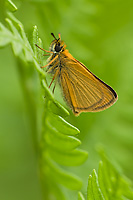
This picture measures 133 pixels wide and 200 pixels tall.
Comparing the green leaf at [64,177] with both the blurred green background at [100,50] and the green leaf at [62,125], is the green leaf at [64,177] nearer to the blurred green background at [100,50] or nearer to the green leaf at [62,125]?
the green leaf at [62,125]

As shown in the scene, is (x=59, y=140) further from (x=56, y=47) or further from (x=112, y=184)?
(x=56, y=47)

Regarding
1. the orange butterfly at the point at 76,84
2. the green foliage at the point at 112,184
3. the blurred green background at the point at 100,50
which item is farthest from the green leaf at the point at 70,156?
the blurred green background at the point at 100,50

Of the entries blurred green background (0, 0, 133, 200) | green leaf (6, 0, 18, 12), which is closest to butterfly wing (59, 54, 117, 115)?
blurred green background (0, 0, 133, 200)

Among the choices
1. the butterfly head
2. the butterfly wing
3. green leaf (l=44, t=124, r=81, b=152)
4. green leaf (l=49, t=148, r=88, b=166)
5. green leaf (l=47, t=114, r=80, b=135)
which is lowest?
green leaf (l=49, t=148, r=88, b=166)

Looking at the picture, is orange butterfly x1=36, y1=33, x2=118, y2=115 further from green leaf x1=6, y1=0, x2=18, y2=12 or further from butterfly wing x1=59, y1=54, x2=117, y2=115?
green leaf x1=6, y1=0, x2=18, y2=12

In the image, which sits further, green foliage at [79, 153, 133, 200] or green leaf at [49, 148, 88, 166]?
green leaf at [49, 148, 88, 166]

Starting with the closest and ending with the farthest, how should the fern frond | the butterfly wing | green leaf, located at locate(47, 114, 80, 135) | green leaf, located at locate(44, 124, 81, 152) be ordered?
1. the fern frond
2. green leaf, located at locate(47, 114, 80, 135)
3. green leaf, located at locate(44, 124, 81, 152)
4. the butterfly wing

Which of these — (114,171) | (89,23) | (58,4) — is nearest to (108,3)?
(89,23)

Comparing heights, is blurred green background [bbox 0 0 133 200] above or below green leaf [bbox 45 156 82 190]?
above
